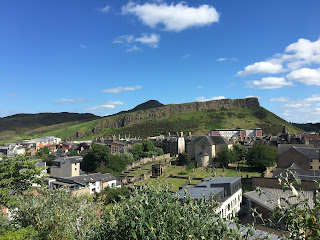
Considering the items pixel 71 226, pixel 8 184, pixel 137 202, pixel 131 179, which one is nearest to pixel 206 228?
pixel 137 202

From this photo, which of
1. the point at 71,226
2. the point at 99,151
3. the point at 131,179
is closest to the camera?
the point at 71,226

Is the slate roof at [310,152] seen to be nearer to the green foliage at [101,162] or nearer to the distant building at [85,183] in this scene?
the distant building at [85,183]

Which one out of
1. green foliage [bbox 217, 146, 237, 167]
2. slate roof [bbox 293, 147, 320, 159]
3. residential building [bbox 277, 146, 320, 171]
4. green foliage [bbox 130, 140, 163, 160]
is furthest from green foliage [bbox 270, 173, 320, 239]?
green foliage [bbox 130, 140, 163, 160]

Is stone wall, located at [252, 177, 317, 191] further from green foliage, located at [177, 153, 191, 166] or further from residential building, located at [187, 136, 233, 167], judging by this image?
green foliage, located at [177, 153, 191, 166]

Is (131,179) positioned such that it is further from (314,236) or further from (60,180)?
(314,236)

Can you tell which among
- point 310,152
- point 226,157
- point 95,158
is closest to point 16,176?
point 95,158

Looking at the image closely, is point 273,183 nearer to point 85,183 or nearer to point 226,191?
point 226,191

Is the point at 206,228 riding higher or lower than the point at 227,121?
lower

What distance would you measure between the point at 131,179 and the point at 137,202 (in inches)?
1932

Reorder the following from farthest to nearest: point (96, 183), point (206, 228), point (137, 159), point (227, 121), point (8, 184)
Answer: point (227, 121)
point (137, 159)
point (96, 183)
point (8, 184)
point (206, 228)

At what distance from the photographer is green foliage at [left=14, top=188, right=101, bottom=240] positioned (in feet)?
48.3

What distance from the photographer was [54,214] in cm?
1596

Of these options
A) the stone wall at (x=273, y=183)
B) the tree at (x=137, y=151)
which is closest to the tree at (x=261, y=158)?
the stone wall at (x=273, y=183)

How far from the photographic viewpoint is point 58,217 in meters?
15.3
